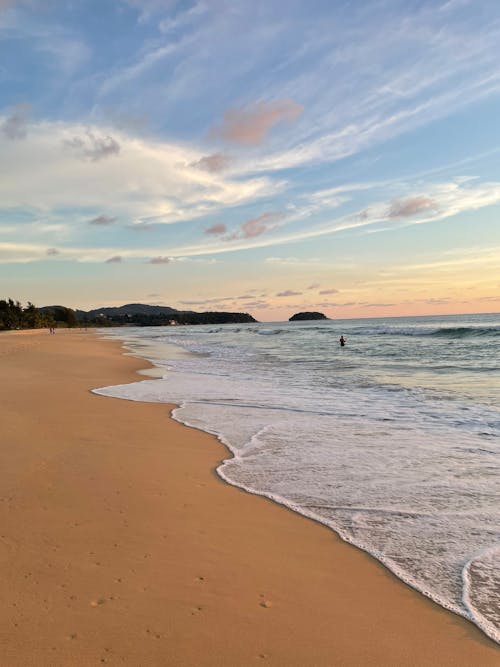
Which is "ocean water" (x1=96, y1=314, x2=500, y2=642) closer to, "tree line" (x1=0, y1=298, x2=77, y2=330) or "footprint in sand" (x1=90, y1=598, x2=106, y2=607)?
"footprint in sand" (x1=90, y1=598, x2=106, y2=607)

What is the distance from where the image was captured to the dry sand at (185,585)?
292 cm

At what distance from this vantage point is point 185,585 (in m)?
3.60

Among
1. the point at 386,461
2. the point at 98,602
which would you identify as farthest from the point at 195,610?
the point at 386,461

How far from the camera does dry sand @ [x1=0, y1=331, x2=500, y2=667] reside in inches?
115

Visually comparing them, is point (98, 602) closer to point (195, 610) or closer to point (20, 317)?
point (195, 610)

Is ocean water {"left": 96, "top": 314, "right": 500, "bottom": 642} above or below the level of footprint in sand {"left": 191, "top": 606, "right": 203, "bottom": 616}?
below

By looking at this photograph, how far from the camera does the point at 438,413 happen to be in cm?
1052

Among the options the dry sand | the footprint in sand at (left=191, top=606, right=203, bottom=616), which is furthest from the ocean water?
the footprint in sand at (left=191, top=606, right=203, bottom=616)

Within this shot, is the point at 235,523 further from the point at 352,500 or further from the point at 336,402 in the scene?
the point at 336,402

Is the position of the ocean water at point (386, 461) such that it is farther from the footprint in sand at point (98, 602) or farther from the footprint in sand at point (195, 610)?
the footprint in sand at point (98, 602)

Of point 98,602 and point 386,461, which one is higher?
point 98,602

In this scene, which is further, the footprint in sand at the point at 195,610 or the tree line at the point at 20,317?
the tree line at the point at 20,317

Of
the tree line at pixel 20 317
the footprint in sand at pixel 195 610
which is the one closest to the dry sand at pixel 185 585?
the footprint in sand at pixel 195 610

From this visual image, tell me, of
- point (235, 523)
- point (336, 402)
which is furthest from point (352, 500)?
point (336, 402)
